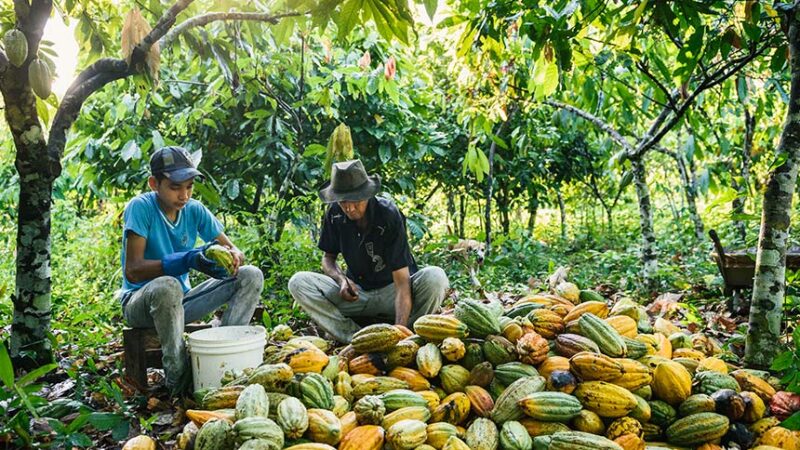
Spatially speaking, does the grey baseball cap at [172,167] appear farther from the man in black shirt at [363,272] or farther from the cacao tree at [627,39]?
the cacao tree at [627,39]

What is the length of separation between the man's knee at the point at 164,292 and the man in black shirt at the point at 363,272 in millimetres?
922

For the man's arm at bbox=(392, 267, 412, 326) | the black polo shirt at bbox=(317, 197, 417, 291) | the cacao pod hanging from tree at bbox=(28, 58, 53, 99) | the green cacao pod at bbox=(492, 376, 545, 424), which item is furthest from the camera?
the black polo shirt at bbox=(317, 197, 417, 291)

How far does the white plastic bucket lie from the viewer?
2520mm

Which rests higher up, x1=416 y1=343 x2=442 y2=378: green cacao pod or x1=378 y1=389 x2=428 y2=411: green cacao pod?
x1=416 y1=343 x2=442 y2=378: green cacao pod

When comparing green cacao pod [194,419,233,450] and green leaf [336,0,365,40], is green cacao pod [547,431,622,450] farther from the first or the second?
green leaf [336,0,365,40]

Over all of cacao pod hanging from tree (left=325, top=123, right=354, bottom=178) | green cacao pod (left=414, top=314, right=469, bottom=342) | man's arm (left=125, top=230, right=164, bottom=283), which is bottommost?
green cacao pod (left=414, top=314, right=469, bottom=342)

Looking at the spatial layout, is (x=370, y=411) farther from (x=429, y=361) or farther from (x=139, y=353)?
(x=139, y=353)

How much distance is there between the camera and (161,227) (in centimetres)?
302

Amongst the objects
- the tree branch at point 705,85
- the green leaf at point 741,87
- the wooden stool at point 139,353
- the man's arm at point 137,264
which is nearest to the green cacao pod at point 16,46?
the man's arm at point 137,264

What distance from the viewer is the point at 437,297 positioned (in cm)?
336

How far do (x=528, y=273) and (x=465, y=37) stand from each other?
362 centimetres

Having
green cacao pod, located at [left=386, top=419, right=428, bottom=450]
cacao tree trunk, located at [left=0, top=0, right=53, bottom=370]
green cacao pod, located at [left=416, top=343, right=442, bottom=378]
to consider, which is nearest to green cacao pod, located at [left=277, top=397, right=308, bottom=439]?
green cacao pod, located at [left=386, top=419, right=428, bottom=450]

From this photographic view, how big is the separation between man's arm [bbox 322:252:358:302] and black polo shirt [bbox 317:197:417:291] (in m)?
0.06

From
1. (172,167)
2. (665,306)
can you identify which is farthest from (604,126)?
(172,167)
